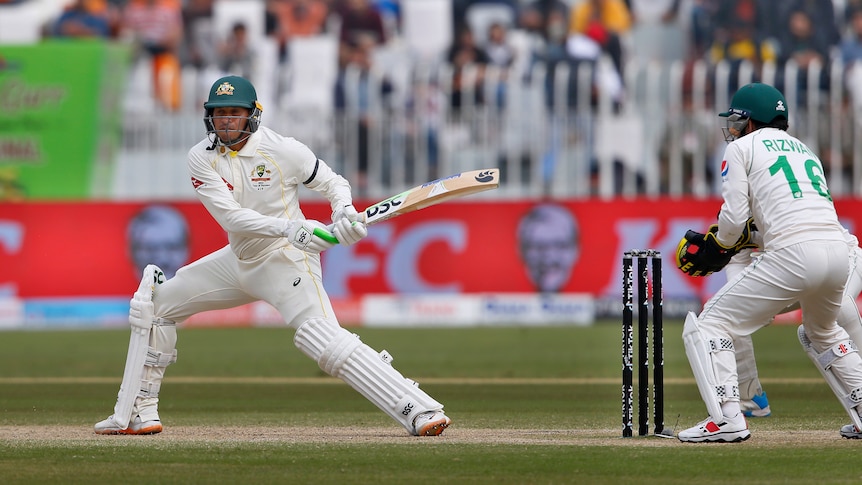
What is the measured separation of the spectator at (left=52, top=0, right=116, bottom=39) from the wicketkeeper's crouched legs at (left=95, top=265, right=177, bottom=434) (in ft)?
42.9

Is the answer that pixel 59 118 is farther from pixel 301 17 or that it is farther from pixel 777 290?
pixel 777 290

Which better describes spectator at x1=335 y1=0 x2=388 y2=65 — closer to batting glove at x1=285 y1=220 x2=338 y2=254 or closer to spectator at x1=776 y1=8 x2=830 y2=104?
spectator at x1=776 y1=8 x2=830 y2=104

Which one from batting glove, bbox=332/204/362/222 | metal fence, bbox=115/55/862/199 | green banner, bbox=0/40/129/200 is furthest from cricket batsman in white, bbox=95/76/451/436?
green banner, bbox=0/40/129/200

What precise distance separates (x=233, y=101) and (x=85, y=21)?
13.4 meters

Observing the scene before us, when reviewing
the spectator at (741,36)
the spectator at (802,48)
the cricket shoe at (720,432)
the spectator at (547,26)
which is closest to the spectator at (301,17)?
the spectator at (547,26)

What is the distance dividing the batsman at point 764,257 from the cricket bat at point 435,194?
3.86 ft

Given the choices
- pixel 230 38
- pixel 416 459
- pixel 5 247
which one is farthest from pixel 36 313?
pixel 416 459

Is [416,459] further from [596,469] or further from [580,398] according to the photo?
[580,398]

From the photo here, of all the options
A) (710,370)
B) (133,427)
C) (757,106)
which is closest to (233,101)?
(133,427)

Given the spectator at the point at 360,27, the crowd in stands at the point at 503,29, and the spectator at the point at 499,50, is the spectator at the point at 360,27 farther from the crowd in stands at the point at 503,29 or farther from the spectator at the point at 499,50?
the spectator at the point at 499,50

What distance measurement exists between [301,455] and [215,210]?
1518mm

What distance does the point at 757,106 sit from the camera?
21.5 feet

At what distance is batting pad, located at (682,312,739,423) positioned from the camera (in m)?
6.31

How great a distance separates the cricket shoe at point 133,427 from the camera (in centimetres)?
706
